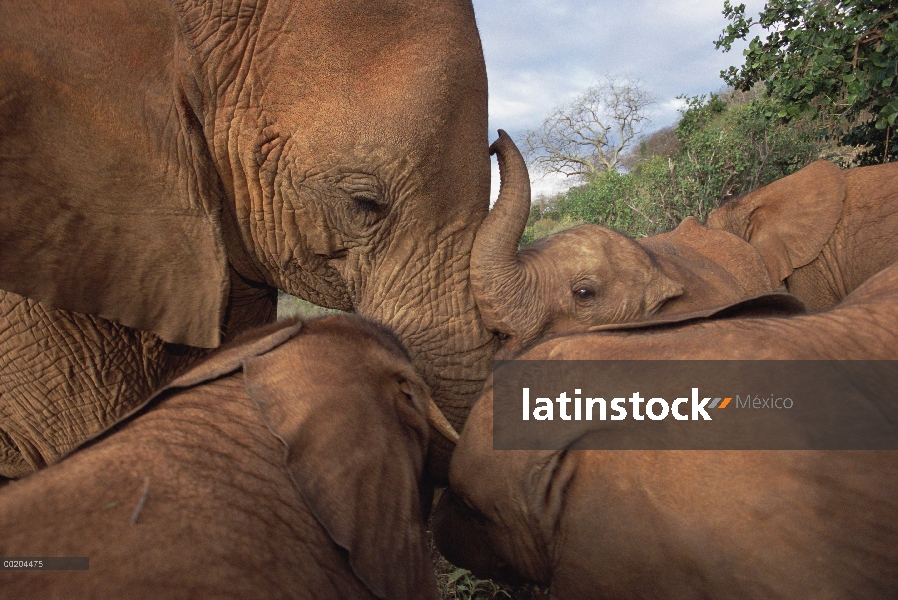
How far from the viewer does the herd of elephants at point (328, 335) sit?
1292 mm

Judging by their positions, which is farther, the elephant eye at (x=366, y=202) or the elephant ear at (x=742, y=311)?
the elephant eye at (x=366, y=202)

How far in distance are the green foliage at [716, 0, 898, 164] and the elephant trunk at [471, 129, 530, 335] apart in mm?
4199

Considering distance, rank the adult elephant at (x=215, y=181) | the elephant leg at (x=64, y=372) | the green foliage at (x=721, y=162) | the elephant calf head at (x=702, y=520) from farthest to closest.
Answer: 1. the green foliage at (x=721, y=162)
2. the elephant leg at (x=64, y=372)
3. the adult elephant at (x=215, y=181)
4. the elephant calf head at (x=702, y=520)

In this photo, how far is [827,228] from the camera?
5148 millimetres

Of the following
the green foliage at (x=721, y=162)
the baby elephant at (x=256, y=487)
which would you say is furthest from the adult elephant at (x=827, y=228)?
the baby elephant at (x=256, y=487)

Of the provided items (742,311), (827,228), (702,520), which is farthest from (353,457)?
(827,228)

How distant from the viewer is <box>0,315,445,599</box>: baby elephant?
3.77 feet

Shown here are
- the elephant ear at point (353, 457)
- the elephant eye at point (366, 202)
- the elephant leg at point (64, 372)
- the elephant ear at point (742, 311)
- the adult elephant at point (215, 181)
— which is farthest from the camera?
the elephant leg at point (64, 372)

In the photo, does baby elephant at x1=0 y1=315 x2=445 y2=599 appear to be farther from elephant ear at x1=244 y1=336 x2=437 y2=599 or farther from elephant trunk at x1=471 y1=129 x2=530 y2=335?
elephant trunk at x1=471 y1=129 x2=530 y2=335

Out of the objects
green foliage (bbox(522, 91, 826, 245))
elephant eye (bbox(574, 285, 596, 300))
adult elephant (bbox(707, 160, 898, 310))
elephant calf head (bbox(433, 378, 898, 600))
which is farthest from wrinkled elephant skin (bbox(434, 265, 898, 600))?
green foliage (bbox(522, 91, 826, 245))

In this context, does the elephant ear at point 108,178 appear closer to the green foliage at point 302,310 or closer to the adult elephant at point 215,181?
the adult elephant at point 215,181

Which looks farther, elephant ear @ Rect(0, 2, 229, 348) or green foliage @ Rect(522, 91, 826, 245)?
green foliage @ Rect(522, 91, 826, 245)

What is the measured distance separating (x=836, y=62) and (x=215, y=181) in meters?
5.56

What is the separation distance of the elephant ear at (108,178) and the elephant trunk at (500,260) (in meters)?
1.00
